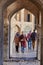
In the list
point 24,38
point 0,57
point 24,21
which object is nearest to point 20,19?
point 24,21

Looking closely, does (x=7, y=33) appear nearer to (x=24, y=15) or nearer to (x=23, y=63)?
(x=23, y=63)

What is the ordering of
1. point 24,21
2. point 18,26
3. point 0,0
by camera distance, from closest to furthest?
point 0,0, point 18,26, point 24,21

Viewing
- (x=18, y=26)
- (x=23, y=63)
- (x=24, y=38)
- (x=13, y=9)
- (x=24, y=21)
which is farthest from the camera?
(x=24, y=21)

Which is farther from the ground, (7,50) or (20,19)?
(20,19)

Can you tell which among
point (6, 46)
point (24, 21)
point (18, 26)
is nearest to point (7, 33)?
point (6, 46)

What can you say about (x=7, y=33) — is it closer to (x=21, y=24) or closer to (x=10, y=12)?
(x=10, y=12)

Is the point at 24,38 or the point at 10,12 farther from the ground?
the point at 10,12

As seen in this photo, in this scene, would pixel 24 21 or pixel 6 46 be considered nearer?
pixel 6 46

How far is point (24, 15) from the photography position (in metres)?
27.3

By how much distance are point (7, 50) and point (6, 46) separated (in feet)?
0.72

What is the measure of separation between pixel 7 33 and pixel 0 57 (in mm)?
4609

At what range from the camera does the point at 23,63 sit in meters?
11.8

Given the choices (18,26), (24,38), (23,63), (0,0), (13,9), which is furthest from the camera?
(18,26)

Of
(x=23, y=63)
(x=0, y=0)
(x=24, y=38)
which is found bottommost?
(x=23, y=63)
